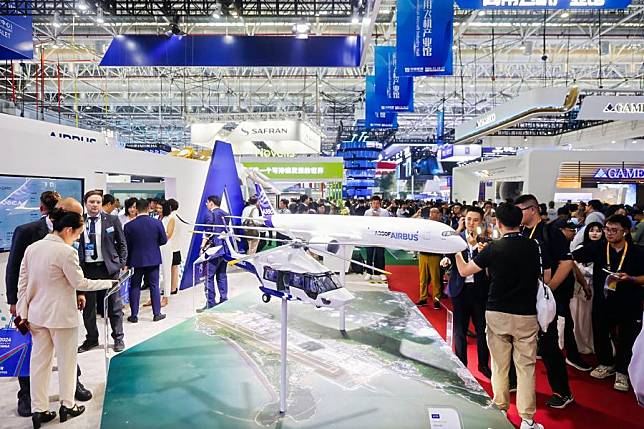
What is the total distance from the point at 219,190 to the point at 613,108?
7.10 meters

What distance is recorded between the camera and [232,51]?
881cm

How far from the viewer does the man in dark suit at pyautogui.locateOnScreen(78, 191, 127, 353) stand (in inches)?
175

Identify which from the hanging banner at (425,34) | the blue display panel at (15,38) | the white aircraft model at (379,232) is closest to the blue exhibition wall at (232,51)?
the blue display panel at (15,38)

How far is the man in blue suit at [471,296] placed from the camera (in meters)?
3.93

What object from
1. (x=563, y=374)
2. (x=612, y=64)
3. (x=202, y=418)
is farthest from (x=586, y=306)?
(x=612, y=64)

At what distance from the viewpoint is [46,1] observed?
8930 mm

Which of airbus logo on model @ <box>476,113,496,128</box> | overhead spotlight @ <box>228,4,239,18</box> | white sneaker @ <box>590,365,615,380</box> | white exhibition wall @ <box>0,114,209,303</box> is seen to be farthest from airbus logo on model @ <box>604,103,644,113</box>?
white exhibition wall @ <box>0,114,209,303</box>

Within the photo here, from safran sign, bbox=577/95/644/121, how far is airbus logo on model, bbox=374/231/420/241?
5849 millimetres

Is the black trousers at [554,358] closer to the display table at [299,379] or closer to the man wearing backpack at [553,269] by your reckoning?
the man wearing backpack at [553,269]

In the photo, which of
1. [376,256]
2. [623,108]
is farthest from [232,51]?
[623,108]

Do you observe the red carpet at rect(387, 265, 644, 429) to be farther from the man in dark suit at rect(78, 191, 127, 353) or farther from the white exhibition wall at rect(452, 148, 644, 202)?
the white exhibition wall at rect(452, 148, 644, 202)

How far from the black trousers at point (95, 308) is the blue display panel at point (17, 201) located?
2.73 ft

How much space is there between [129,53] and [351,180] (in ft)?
65.1

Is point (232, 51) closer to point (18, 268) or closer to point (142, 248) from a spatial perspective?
point (142, 248)
